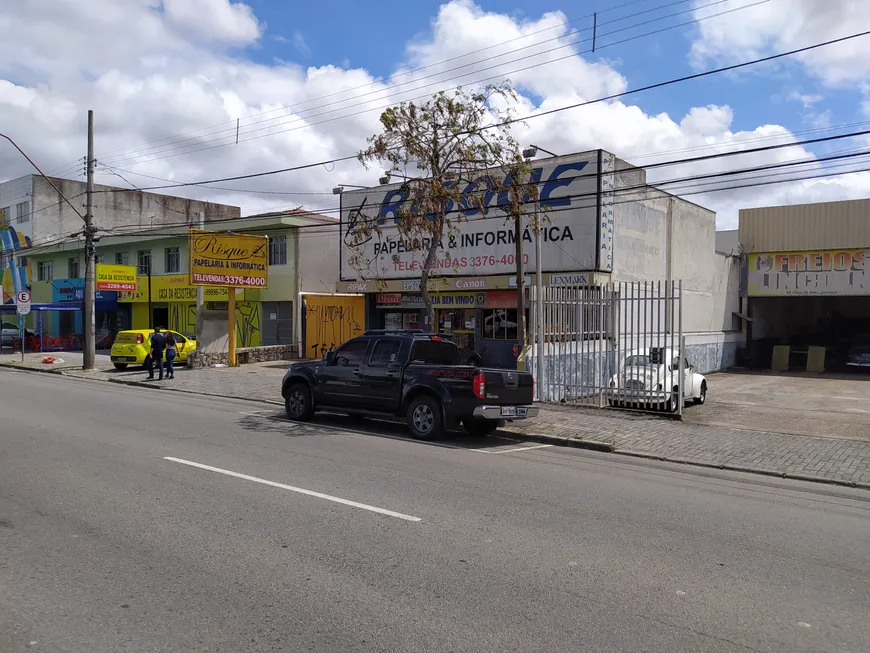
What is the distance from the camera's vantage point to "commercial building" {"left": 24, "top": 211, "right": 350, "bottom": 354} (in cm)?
3119

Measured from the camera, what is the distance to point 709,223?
94.9 ft

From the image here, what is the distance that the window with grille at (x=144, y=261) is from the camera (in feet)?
124

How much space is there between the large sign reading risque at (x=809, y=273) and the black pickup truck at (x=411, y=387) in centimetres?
2182

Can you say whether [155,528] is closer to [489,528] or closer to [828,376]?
[489,528]

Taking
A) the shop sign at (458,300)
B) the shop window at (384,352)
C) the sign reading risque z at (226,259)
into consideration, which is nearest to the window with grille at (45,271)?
the sign reading risque z at (226,259)

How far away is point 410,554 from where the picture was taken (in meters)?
Answer: 5.61

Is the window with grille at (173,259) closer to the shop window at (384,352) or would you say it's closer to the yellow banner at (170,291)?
the yellow banner at (170,291)

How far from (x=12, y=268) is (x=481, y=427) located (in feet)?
154

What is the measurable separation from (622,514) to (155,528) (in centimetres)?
437

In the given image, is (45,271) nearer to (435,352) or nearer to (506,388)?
(435,352)

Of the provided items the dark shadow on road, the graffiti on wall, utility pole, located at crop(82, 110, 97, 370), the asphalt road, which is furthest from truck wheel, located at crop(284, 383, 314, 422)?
the graffiti on wall

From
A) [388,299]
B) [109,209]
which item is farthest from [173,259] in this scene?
[109,209]

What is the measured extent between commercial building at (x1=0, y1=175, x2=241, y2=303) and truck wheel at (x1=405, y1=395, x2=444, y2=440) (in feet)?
128

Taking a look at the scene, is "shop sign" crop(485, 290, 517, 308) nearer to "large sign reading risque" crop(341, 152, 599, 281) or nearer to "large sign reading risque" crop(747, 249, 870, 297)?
"large sign reading risque" crop(341, 152, 599, 281)
